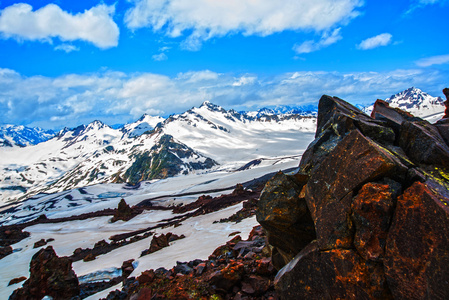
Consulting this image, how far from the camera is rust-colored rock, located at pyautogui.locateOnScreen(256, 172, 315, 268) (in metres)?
7.32

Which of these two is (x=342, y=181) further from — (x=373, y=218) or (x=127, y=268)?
A: (x=127, y=268)

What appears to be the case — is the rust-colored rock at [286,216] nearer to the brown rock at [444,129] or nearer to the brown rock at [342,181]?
the brown rock at [342,181]

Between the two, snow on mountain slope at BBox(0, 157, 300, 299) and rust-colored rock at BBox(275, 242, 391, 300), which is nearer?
rust-colored rock at BBox(275, 242, 391, 300)

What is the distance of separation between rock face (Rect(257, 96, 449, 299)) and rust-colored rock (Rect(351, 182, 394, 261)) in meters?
0.02

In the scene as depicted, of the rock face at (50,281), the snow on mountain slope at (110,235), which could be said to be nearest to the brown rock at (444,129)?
the snow on mountain slope at (110,235)

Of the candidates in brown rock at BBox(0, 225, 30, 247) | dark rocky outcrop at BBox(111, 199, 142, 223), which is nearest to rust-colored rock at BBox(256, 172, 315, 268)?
dark rocky outcrop at BBox(111, 199, 142, 223)

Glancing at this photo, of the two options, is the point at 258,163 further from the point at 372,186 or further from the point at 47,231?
the point at 372,186

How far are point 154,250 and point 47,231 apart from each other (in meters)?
38.8

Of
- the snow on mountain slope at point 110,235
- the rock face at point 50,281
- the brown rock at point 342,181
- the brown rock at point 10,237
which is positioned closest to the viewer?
the brown rock at point 342,181

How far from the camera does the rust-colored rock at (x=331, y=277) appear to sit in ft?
17.0

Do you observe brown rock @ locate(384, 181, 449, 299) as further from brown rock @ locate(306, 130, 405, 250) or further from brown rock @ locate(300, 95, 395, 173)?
brown rock @ locate(300, 95, 395, 173)

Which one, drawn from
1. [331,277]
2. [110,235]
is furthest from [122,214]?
[331,277]

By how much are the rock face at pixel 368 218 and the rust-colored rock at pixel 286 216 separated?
0.09ft

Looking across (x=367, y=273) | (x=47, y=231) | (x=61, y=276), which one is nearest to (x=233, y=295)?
(x=367, y=273)
